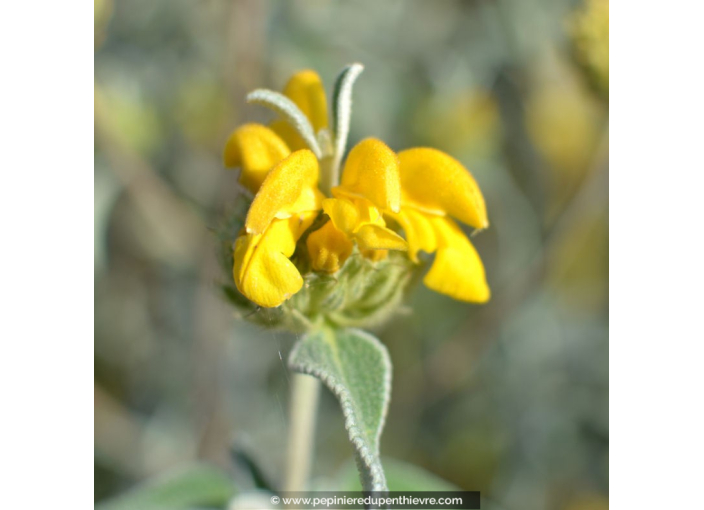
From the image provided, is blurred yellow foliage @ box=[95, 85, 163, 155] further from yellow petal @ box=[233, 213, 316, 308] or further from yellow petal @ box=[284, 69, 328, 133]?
yellow petal @ box=[233, 213, 316, 308]

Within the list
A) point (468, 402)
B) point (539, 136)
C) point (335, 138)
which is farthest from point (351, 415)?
point (539, 136)

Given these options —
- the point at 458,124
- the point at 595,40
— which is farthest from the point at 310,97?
the point at 458,124

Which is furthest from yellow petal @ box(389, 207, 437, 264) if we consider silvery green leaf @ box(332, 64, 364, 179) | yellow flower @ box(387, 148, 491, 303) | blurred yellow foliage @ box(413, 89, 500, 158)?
blurred yellow foliage @ box(413, 89, 500, 158)

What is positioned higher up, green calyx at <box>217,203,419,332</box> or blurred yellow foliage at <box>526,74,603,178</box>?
blurred yellow foliage at <box>526,74,603,178</box>

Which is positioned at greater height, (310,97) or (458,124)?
(458,124)

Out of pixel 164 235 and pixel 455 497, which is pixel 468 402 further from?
pixel 164 235

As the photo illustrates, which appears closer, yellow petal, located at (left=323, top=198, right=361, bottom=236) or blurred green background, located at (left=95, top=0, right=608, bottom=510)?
yellow petal, located at (left=323, top=198, right=361, bottom=236)

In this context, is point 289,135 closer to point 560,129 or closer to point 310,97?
point 310,97
